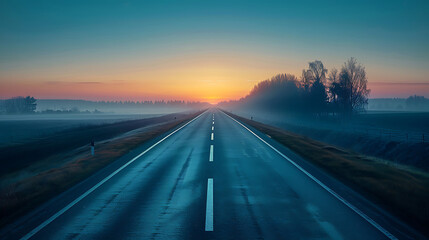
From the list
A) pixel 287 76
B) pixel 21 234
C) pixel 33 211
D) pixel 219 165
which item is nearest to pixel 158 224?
pixel 21 234

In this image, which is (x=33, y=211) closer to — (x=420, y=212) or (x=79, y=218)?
(x=79, y=218)

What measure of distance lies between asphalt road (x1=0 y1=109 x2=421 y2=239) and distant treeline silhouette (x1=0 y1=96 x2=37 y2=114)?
15719 cm

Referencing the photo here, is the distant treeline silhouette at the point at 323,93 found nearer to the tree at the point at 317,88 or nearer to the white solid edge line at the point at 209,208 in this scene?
the tree at the point at 317,88

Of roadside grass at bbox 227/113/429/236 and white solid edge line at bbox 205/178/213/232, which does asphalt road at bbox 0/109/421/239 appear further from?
roadside grass at bbox 227/113/429/236

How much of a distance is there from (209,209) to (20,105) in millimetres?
170604

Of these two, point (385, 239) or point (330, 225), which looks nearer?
point (385, 239)

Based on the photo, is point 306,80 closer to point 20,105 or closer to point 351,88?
point 351,88

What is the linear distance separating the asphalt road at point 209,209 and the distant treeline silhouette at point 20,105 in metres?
157

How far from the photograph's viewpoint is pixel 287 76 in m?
74.7

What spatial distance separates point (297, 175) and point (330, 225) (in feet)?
12.6

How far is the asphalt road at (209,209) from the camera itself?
4496 mm

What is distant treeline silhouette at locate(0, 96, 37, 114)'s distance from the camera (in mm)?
129375

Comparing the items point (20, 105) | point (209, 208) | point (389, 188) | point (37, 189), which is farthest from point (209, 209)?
point (20, 105)

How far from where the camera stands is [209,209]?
18.2ft
